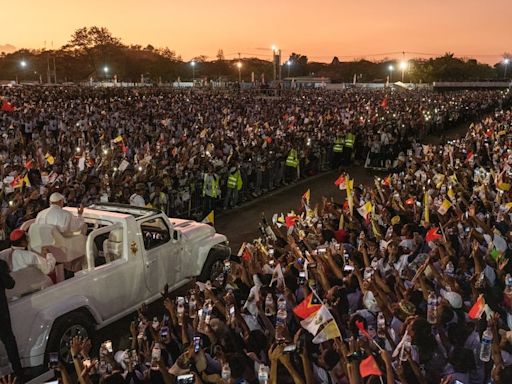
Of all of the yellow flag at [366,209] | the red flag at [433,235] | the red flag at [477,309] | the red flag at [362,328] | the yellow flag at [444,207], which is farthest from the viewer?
the yellow flag at [366,209]

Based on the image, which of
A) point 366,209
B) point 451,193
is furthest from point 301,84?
point 366,209

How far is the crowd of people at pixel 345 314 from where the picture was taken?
13.3 ft

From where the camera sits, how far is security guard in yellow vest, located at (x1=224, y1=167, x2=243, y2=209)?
13523 mm

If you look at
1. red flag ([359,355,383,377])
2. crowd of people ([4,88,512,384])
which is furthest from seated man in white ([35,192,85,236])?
red flag ([359,355,383,377])

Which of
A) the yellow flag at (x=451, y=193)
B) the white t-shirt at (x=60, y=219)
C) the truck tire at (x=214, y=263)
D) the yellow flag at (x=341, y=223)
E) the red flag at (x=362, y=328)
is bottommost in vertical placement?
the truck tire at (x=214, y=263)

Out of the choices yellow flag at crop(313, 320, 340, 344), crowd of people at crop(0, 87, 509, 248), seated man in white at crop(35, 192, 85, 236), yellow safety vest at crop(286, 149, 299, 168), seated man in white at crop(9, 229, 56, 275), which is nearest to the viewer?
yellow flag at crop(313, 320, 340, 344)

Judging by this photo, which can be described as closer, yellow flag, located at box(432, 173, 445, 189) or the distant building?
yellow flag, located at box(432, 173, 445, 189)

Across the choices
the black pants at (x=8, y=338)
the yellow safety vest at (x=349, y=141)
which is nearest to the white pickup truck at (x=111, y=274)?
the black pants at (x=8, y=338)

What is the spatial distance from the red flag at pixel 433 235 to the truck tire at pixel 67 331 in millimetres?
4250

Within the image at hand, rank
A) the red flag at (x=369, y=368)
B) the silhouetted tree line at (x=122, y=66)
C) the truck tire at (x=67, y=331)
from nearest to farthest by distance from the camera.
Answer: the red flag at (x=369, y=368) → the truck tire at (x=67, y=331) → the silhouetted tree line at (x=122, y=66)

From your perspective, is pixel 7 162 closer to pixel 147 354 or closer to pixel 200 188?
pixel 200 188

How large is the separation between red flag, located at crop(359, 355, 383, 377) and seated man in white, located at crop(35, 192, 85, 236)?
4401 mm

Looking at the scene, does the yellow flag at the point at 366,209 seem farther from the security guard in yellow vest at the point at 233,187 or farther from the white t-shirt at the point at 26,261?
the security guard in yellow vest at the point at 233,187

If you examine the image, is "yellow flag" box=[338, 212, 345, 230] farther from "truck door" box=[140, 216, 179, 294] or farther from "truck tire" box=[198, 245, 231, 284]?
"truck door" box=[140, 216, 179, 294]
